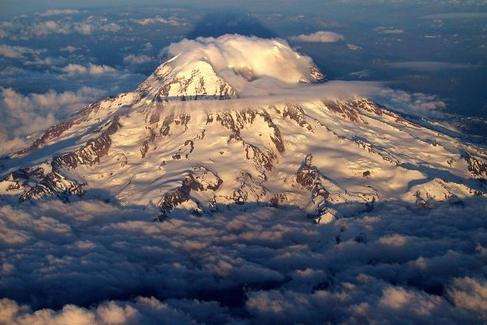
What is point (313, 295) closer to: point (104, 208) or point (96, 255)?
point (96, 255)

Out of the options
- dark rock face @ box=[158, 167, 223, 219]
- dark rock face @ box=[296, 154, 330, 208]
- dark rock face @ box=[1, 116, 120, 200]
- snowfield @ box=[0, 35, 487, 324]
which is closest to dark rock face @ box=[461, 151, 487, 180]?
snowfield @ box=[0, 35, 487, 324]

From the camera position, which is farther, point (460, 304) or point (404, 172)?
point (404, 172)

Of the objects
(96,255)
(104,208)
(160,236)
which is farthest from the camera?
(104,208)

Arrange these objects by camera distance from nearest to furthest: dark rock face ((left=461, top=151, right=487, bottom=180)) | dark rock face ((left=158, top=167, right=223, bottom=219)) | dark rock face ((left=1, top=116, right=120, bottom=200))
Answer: dark rock face ((left=158, top=167, right=223, bottom=219)) → dark rock face ((left=1, top=116, right=120, bottom=200)) → dark rock face ((left=461, top=151, right=487, bottom=180))

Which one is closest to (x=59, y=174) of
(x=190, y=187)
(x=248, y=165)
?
(x=190, y=187)

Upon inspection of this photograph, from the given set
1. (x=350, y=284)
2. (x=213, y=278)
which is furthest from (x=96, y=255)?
(x=350, y=284)

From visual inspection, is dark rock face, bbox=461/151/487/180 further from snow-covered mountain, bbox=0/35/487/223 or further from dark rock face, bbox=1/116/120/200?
dark rock face, bbox=1/116/120/200

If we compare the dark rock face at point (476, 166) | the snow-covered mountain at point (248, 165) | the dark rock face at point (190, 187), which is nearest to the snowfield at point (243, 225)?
the dark rock face at point (190, 187)

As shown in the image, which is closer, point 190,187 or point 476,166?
point 190,187

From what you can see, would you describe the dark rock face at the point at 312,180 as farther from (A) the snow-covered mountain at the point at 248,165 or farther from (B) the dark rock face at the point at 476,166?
(B) the dark rock face at the point at 476,166

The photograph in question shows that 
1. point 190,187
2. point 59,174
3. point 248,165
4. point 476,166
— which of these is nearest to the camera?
point 190,187

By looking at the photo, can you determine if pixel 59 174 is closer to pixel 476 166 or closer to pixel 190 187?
pixel 190 187
